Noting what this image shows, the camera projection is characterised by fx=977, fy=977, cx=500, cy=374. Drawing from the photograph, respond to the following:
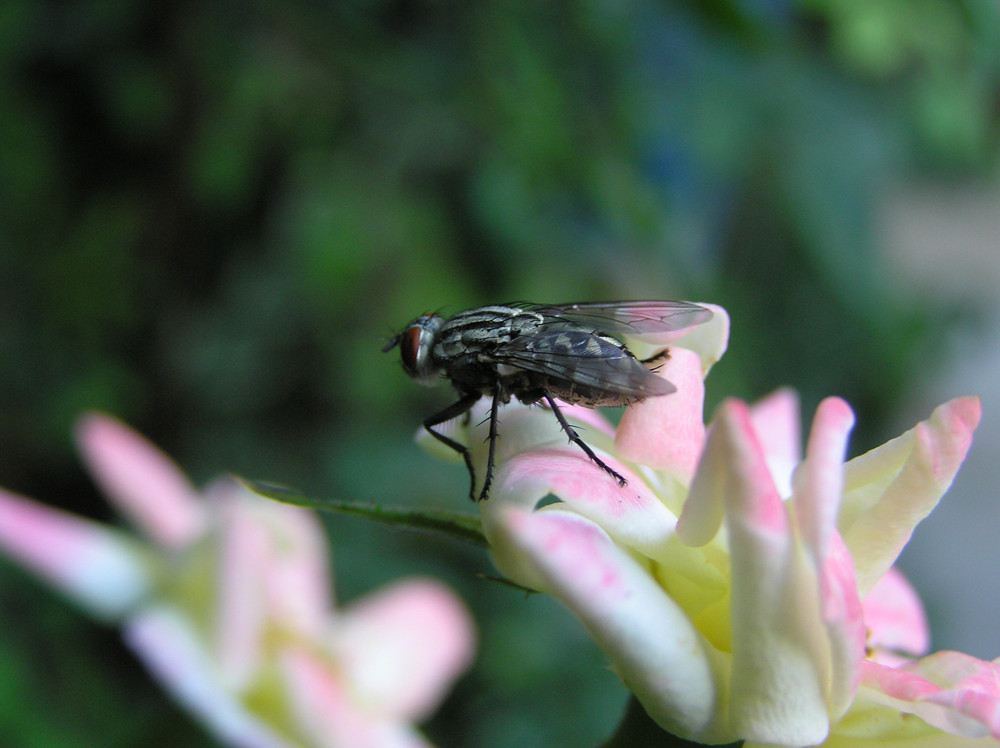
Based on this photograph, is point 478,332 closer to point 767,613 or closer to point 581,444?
point 581,444

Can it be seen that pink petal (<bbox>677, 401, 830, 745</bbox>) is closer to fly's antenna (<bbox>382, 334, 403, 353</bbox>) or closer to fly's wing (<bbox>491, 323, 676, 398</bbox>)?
fly's wing (<bbox>491, 323, 676, 398</bbox>)

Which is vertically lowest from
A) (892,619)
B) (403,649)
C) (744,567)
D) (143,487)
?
(403,649)

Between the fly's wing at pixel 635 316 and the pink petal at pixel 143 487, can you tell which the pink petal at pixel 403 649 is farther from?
the fly's wing at pixel 635 316

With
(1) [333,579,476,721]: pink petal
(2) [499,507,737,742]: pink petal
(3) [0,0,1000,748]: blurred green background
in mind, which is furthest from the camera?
(3) [0,0,1000,748]: blurred green background

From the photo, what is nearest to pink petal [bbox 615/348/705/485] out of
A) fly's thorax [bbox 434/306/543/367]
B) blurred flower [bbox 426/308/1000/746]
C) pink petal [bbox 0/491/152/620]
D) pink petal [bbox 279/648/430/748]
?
blurred flower [bbox 426/308/1000/746]

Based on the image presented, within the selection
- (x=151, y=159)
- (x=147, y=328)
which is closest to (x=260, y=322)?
(x=147, y=328)

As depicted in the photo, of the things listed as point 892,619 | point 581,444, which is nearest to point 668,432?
point 581,444
